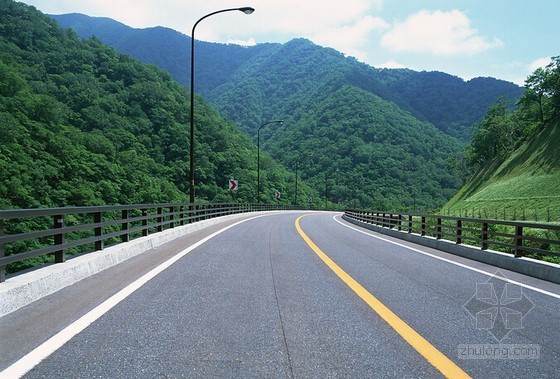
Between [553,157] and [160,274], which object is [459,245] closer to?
[160,274]

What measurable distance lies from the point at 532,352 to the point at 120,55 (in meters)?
123

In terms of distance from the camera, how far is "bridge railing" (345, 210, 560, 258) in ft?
34.2

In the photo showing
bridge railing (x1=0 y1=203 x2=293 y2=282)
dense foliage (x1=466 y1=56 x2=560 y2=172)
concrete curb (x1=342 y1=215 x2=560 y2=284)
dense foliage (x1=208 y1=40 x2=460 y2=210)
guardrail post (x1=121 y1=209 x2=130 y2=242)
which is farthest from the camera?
dense foliage (x1=208 y1=40 x2=460 y2=210)

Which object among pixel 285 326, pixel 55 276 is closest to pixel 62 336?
pixel 285 326

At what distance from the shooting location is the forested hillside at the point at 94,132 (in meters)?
55.7

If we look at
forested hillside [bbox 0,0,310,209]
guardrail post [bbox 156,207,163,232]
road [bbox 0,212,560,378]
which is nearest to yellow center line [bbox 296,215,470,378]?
road [bbox 0,212,560,378]

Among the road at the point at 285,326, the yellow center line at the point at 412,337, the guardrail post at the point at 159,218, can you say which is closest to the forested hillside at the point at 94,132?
the guardrail post at the point at 159,218

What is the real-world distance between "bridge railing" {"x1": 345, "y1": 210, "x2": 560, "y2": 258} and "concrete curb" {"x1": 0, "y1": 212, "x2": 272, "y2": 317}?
8.28 meters

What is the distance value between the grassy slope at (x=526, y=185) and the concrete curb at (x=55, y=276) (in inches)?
1981

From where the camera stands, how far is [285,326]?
5.14 m

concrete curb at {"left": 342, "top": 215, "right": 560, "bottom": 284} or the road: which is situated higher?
the road

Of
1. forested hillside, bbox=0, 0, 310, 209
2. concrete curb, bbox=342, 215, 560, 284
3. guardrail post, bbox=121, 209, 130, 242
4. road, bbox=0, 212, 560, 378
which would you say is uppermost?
forested hillside, bbox=0, 0, 310, 209

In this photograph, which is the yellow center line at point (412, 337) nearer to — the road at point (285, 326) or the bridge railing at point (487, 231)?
the road at point (285, 326)

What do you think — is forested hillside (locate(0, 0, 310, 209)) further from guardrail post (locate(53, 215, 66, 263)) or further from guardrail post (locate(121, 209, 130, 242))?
guardrail post (locate(53, 215, 66, 263))
